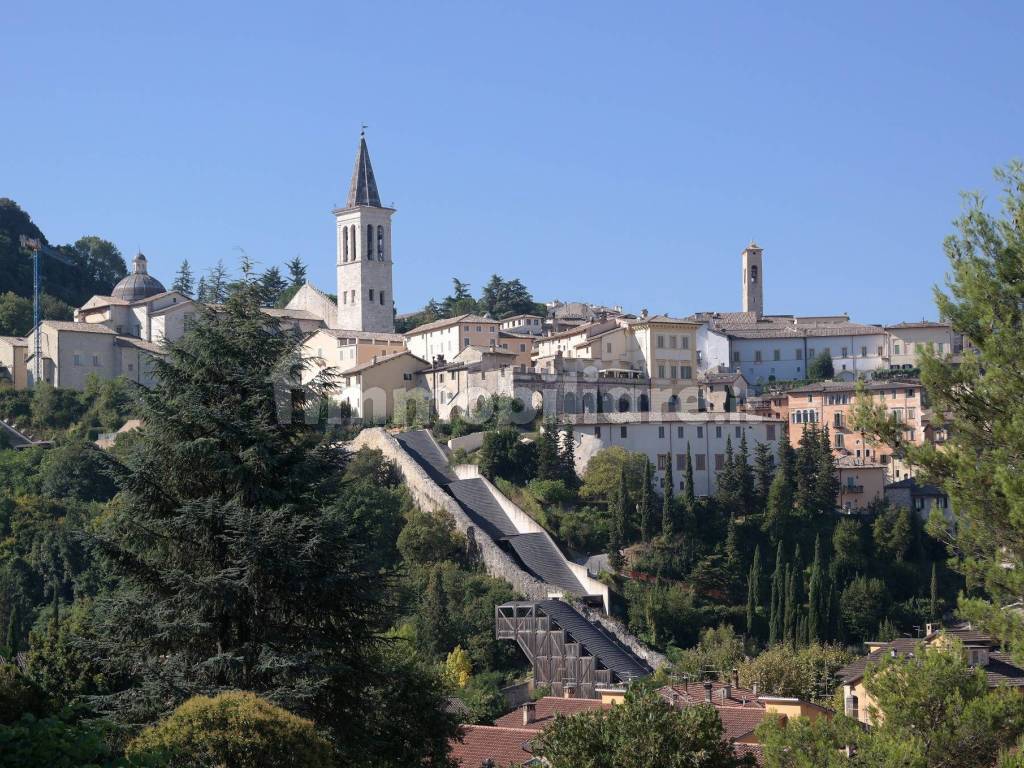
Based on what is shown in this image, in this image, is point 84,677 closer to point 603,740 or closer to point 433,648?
point 603,740

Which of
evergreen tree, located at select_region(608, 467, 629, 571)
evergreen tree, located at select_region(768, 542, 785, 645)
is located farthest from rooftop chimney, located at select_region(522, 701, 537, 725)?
evergreen tree, located at select_region(608, 467, 629, 571)

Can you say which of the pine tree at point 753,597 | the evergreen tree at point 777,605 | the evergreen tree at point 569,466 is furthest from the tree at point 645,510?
the evergreen tree at point 777,605

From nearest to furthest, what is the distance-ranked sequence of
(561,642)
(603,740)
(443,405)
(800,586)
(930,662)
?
(930,662)
(603,740)
(561,642)
(800,586)
(443,405)

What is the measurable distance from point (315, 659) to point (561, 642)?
3404 centimetres

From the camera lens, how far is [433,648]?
5669 centimetres

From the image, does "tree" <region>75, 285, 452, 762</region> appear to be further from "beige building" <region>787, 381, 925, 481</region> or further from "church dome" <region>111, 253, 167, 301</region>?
"church dome" <region>111, 253, 167, 301</region>

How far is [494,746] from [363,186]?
6702 centimetres

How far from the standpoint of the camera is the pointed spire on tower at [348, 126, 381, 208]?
323 feet

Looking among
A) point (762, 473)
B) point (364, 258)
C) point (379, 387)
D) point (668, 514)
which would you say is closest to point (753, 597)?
point (668, 514)

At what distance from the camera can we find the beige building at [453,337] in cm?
8600

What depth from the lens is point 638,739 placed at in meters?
22.6

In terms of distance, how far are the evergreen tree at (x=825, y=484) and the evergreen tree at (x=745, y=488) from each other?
99.7 inches

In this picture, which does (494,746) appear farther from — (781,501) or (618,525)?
(781,501)

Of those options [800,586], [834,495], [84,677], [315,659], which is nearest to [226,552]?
[315,659]
